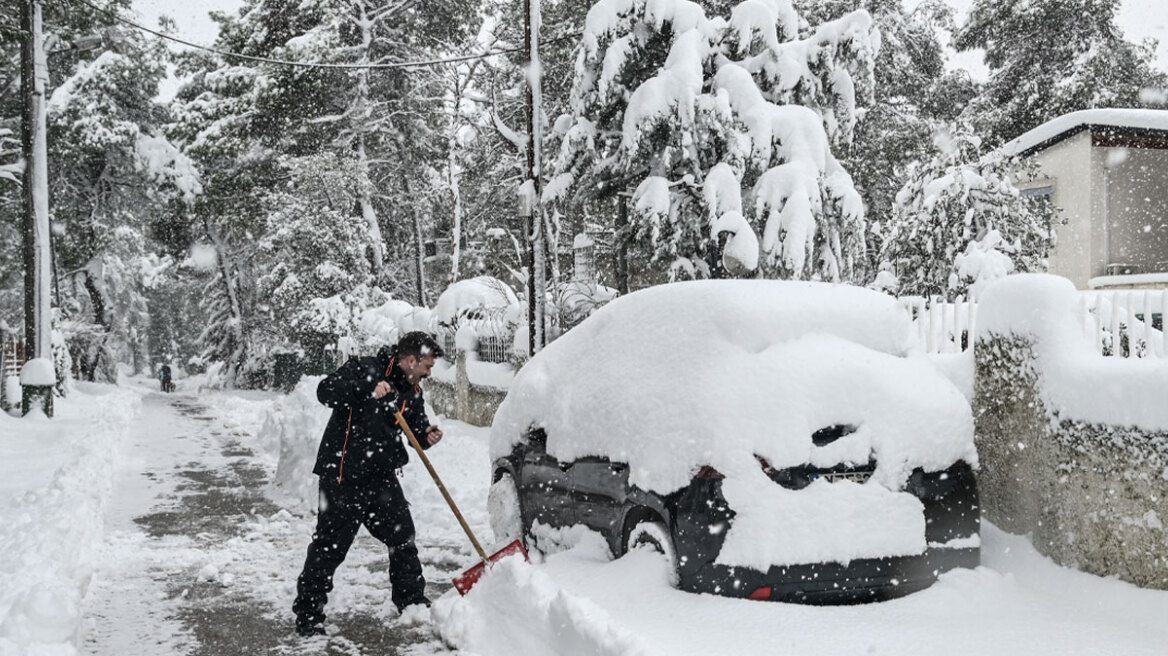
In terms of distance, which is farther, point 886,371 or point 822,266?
point 822,266

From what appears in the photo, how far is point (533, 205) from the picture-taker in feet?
41.8

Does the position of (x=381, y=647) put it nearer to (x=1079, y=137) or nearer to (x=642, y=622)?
(x=642, y=622)

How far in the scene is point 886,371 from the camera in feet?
14.9

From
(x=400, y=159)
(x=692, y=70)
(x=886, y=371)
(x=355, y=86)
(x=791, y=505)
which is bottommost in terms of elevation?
(x=791, y=505)

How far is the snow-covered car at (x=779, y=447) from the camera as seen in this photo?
4.14 m

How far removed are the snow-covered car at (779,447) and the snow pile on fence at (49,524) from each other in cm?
274

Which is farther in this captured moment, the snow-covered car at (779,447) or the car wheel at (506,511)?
the car wheel at (506,511)

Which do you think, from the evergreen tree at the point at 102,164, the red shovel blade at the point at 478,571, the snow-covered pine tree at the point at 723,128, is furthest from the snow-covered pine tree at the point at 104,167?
the red shovel blade at the point at 478,571

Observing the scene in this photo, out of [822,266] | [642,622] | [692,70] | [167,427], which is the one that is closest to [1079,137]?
[822,266]

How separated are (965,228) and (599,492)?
10.1m

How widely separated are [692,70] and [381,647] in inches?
346

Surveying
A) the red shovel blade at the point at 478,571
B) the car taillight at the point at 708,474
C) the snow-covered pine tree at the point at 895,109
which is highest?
the snow-covered pine tree at the point at 895,109

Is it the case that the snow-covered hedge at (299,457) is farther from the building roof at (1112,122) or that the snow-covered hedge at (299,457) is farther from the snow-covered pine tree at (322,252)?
the snow-covered pine tree at (322,252)

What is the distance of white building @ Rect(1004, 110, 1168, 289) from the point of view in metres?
17.2
